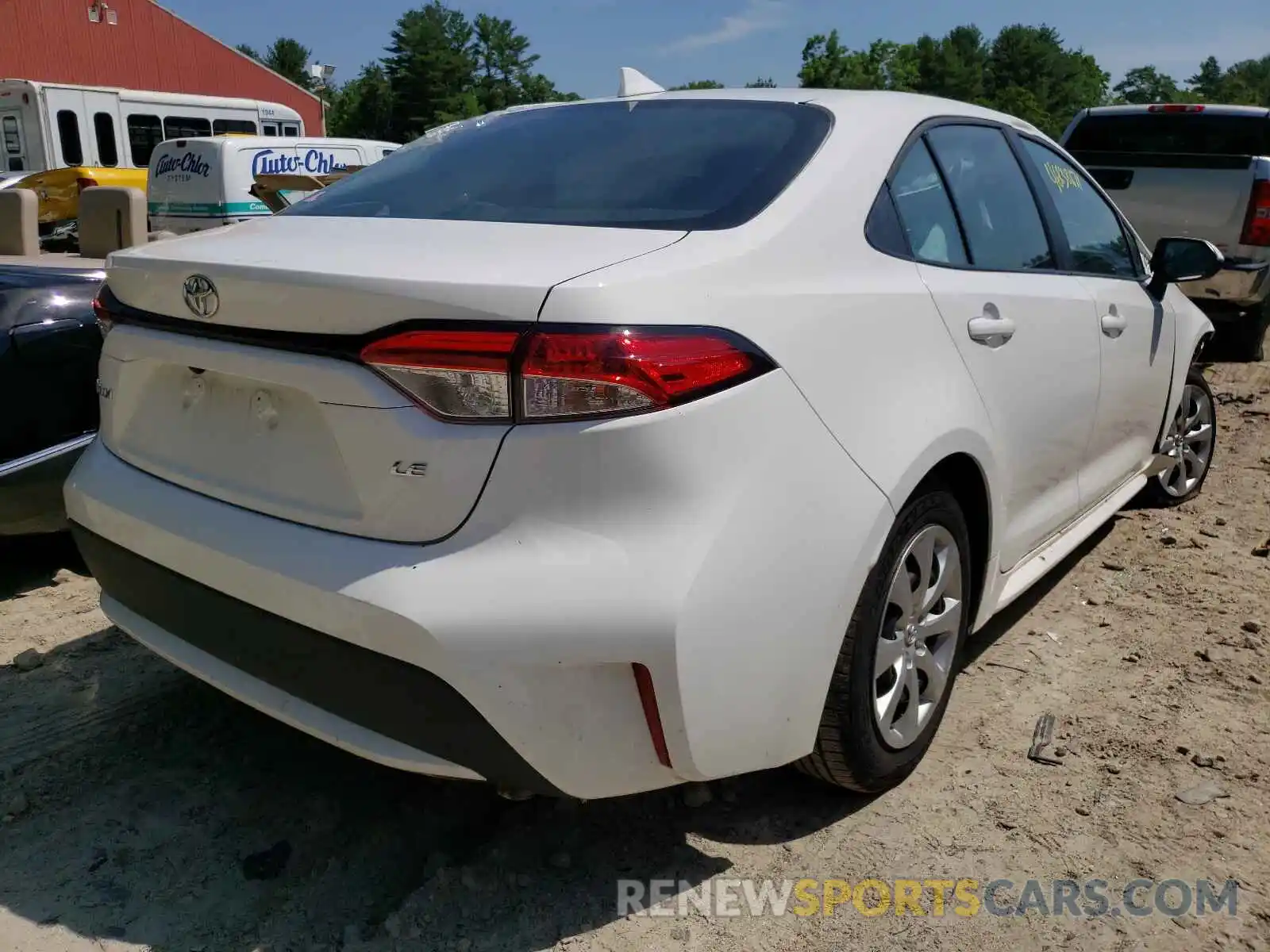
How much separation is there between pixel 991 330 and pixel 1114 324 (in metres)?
0.98

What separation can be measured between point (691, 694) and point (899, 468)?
686 mm

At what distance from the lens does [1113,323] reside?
331 centimetres

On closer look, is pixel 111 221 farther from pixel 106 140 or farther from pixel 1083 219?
pixel 106 140

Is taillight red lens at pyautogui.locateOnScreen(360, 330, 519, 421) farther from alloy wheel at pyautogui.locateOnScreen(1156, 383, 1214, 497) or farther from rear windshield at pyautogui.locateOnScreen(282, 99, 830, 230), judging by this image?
alloy wheel at pyautogui.locateOnScreen(1156, 383, 1214, 497)

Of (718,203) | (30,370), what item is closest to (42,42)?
(30,370)

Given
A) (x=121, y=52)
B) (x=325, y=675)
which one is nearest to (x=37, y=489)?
(x=325, y=675)

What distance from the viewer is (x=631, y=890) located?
221 centimetres

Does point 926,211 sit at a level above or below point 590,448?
above

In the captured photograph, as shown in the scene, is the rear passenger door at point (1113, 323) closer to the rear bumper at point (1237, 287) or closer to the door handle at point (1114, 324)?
the door handle at point (1114, 324)

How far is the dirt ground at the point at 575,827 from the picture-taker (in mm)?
2107

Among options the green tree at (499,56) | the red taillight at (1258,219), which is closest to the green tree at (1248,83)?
the green tree at (499,56)

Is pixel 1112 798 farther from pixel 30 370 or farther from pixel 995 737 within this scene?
pixel 30 370

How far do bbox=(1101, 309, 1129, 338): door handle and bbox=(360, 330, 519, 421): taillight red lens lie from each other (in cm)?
225

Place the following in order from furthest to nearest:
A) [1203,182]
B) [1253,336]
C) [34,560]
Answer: [1253,336] < [1203,182] < [34,560]
